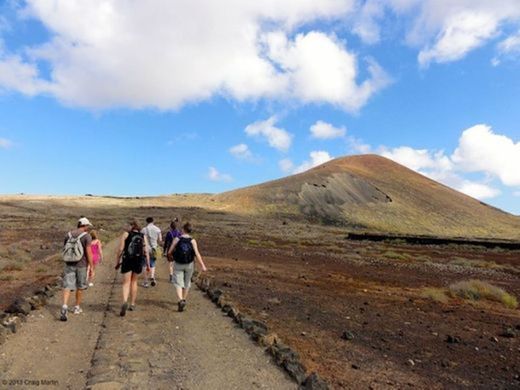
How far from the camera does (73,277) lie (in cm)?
1033

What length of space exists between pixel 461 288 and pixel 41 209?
3260 inches

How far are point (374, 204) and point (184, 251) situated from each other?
120 metres

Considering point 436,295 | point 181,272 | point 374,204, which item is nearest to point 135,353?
point 181,272

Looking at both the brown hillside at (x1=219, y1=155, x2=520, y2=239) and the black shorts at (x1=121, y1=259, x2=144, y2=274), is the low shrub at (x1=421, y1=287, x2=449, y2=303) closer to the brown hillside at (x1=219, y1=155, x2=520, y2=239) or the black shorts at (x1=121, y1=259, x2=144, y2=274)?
the black shorts at (x1=121, y1=259, x2=144, y2=274)

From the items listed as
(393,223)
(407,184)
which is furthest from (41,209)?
(407,184)

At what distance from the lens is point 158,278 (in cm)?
1677

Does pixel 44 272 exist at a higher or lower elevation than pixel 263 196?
lower

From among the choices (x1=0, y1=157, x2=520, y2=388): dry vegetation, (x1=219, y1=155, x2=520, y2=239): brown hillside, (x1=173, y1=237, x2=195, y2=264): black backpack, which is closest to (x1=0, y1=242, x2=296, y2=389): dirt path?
(x1=173, y1=237, x2=195, y2=264): black backpack

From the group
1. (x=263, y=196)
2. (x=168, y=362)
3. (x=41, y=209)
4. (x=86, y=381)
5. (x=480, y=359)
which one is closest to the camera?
(x=86, y=381)

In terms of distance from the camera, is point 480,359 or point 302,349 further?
point 480,359

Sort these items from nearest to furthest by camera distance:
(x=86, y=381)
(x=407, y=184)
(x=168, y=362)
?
(x=86, y=381) < (x=168, y=362) < (x=407, y=184)

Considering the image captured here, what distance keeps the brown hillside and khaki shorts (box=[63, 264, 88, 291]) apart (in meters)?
100

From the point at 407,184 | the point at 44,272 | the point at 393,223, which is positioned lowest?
the point at 44,272

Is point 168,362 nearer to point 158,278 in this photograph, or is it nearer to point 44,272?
point 158,278
